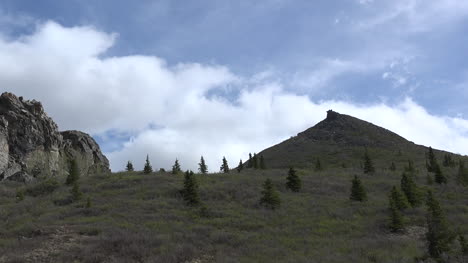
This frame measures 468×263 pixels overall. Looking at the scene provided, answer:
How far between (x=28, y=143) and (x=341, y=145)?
9868 centimetres

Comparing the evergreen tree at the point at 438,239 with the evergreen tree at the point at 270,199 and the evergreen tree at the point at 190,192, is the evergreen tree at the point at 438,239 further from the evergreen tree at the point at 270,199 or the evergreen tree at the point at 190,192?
the evergreen tree at the point at 190,192

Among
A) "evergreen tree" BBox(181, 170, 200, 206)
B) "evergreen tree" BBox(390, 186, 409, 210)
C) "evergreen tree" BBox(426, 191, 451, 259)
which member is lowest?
"evergreen tree" BBox(426, 191, 451, 259)

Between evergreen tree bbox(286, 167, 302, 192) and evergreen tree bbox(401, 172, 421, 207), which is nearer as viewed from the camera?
evergreen tree bbox(401, 172, 421, 207)

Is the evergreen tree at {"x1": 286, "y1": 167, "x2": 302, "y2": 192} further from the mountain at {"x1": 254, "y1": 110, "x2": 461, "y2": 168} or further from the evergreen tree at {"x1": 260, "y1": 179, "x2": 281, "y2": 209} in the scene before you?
the mountain at {"x1": 254, "y1": 110, "x2": 461, "y2": 168}

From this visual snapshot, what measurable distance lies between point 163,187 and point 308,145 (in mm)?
106540

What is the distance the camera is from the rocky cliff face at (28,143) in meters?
63.4

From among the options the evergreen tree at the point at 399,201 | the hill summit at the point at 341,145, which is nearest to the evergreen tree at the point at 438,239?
the evergreen tree at the point at 399,201

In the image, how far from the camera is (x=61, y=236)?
2303 centimetres

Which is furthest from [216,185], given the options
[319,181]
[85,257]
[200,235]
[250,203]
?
[85,257]

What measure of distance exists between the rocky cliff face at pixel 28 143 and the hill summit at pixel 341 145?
193 ft

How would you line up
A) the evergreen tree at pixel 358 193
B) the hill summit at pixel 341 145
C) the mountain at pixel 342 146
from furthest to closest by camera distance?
the hill summit at pixel 341 145 < the mountain at pixel 342 146 < the evergreen tree at pixel 358 193

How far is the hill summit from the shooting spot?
369ft

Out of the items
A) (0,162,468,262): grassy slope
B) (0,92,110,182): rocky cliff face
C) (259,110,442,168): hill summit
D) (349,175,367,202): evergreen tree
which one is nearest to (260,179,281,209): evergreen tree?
(0,162,468,262): grassy slope

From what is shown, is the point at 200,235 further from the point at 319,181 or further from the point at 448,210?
the point at 319,181
